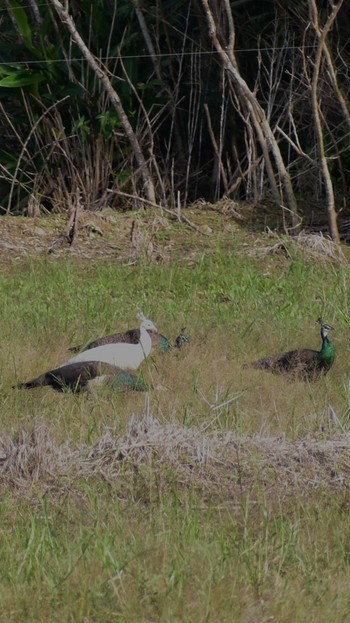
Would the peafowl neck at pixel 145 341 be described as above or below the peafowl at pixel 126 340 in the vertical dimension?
above

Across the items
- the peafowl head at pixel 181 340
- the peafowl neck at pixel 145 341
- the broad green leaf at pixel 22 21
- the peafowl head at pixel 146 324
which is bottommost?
the peafowl head at pixel 181 340

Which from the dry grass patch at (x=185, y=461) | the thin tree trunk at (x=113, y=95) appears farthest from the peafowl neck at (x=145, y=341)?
the thin tree trunk at (x=113, y=95)

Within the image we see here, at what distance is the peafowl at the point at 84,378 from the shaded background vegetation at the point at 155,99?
488 cm

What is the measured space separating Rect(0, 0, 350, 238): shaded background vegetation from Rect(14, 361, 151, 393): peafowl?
4.88 m

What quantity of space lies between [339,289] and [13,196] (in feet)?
14.9

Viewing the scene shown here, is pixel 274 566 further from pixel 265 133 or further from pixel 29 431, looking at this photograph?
pixel 265 133

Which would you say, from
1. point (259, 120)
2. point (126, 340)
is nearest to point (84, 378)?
point (126, 340)

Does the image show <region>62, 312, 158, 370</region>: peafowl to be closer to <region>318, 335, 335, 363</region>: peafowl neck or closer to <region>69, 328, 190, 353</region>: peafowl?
<region>69, 328, 190, 353</region>: peafowl

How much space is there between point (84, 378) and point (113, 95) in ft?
17.4

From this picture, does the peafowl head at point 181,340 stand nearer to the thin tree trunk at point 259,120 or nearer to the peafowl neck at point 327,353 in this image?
the peafowl neck at point 327,353

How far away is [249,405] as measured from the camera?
6.98 meters

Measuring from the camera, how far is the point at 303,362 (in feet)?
25.5

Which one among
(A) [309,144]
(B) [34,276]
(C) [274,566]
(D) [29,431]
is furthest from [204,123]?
(C) [274,566]

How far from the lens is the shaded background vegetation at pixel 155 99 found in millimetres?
12227
